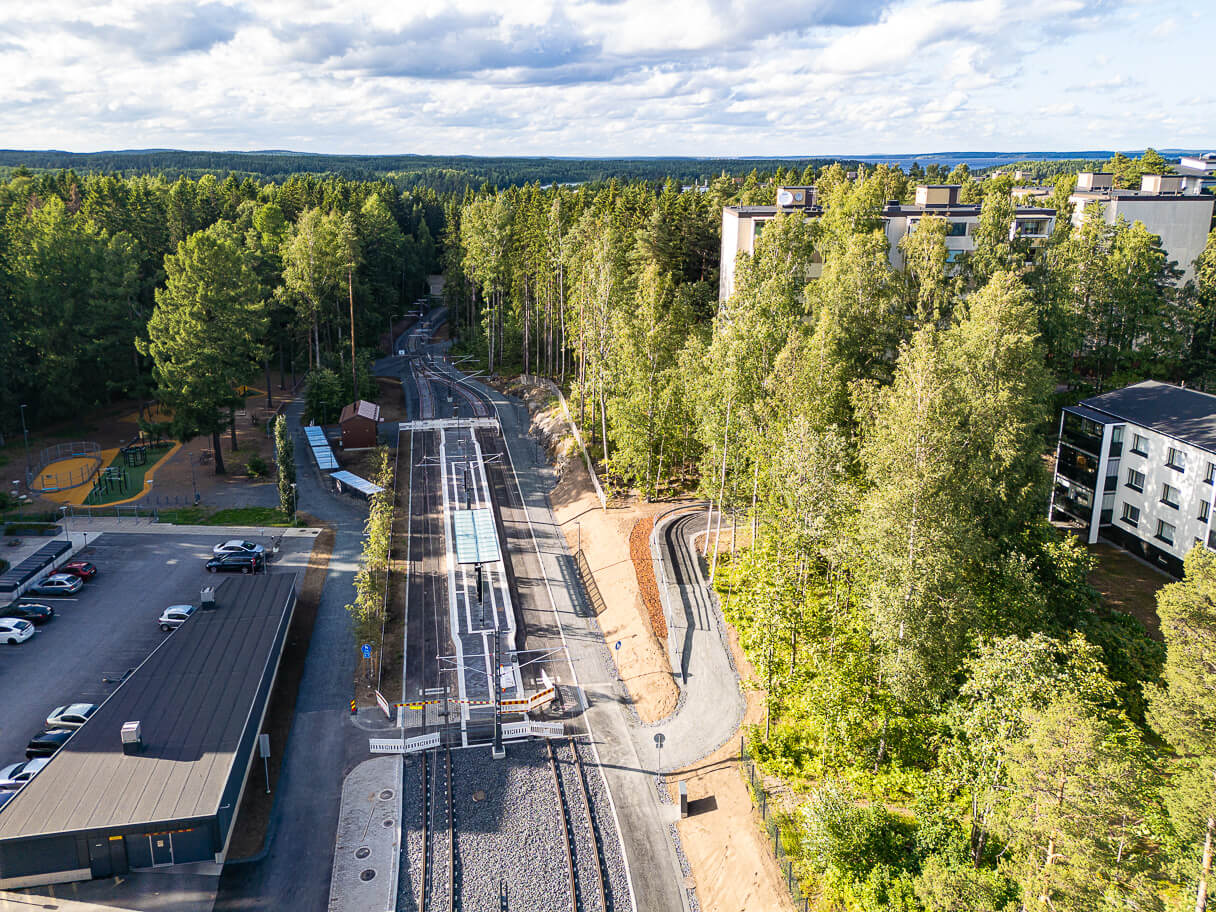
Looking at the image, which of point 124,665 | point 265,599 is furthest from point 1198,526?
point 124,665

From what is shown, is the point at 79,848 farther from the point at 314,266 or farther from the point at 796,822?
the point at 314,266

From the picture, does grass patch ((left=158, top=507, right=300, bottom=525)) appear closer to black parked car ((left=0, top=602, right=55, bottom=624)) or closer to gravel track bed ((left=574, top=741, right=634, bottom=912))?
black parked car ((left=0, top=602, right=55, bottom=624))

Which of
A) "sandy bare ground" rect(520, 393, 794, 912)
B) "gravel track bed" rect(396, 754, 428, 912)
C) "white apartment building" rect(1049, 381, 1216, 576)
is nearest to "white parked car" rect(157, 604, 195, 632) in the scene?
"gravel track bed" rect(396, 754, 428, 912)

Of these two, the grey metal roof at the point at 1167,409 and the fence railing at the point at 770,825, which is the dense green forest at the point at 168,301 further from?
the grey metal roof at the point at 1167,409

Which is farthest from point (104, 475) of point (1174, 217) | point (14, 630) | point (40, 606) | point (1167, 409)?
point (1174, 217)

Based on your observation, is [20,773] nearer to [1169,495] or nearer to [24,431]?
[24,431]

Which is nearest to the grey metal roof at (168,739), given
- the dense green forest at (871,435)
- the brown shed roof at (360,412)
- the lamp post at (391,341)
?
the dense green forest at (871,435)
